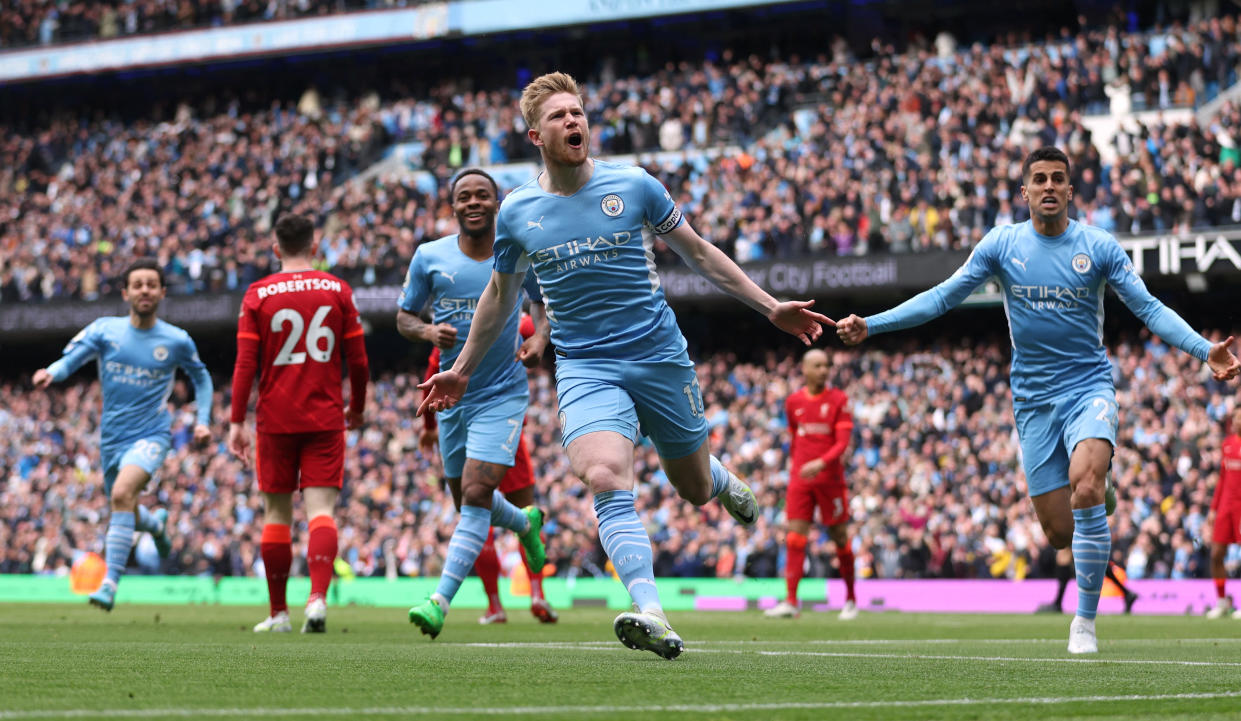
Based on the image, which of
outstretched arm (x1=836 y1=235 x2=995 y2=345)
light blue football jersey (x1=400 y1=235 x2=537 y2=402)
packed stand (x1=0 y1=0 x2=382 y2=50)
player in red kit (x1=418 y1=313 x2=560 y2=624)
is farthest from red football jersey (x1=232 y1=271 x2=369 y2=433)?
packed stand (x1=0 y1=0 x2=382 y2=50)

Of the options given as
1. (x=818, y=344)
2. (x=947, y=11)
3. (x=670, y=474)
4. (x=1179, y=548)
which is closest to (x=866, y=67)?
(x=947, y=11)

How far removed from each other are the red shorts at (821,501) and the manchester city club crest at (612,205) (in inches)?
319

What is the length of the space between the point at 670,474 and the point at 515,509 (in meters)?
2.80

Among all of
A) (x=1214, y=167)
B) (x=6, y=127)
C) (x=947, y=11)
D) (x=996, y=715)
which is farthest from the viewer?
(x=6, y=127)

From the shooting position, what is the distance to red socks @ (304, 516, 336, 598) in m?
9.09

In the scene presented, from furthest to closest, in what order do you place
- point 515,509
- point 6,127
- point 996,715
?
point 6,127 → point 515,509 → point 996,715

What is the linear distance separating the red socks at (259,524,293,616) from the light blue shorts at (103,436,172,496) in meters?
2.61

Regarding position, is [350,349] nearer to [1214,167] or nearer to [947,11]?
[1214,167]

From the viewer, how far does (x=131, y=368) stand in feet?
38.9

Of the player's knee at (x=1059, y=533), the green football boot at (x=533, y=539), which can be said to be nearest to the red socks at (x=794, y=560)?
the green football boot at (x=533, y=539)

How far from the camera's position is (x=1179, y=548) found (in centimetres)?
1827

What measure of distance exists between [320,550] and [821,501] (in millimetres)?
6273

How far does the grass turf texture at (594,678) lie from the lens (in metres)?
4.17

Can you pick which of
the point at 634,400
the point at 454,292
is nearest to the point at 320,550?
the point at 454,292
